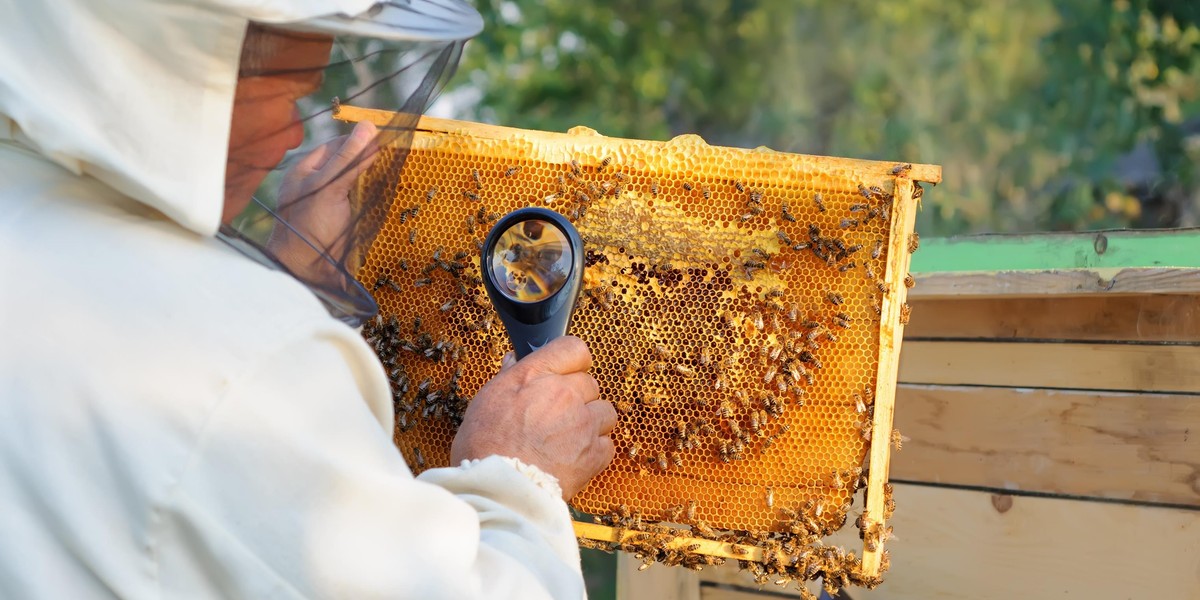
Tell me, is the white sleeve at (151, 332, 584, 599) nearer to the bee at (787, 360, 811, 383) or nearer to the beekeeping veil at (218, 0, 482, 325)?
the beekeeping veil at (218, 0, 482, 325)

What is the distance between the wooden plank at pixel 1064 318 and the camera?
8.52 feet

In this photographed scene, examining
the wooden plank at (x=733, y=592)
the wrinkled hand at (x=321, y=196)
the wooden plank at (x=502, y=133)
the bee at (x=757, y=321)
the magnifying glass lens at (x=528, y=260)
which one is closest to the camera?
the wrinkled hand at (x=321, y=196)

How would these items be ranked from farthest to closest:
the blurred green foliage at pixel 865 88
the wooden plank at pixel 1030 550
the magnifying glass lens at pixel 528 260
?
the blurred green foliage at pixel 865 88 → the wooden plank at pixel 1030 550 → the magnifying glass lens at pixel 528 260

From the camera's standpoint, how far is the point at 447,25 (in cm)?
163

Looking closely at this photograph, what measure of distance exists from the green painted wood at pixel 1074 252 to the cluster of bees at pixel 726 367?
841mm

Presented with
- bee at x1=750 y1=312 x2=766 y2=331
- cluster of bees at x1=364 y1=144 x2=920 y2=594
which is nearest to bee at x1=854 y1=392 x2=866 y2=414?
cluster of bees at x1=364 y1=144 x2=920 y2=594

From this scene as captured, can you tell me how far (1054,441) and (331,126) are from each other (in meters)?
2.13

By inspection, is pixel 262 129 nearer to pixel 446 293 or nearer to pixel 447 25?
pixel 447 25

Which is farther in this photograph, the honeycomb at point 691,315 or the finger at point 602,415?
the honeycomb at point 691,315

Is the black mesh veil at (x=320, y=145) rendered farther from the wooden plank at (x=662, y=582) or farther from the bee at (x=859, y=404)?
the wooden plank at (x=662, y=582)

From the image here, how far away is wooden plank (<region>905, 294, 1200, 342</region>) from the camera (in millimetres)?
2598

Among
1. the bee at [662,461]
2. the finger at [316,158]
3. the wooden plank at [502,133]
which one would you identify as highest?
the wooden plank at [502,133]

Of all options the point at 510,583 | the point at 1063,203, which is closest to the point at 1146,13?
the point at 1063,203

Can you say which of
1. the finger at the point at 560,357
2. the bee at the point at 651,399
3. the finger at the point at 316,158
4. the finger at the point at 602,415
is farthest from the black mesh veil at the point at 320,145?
the bee at the point at 651,399
